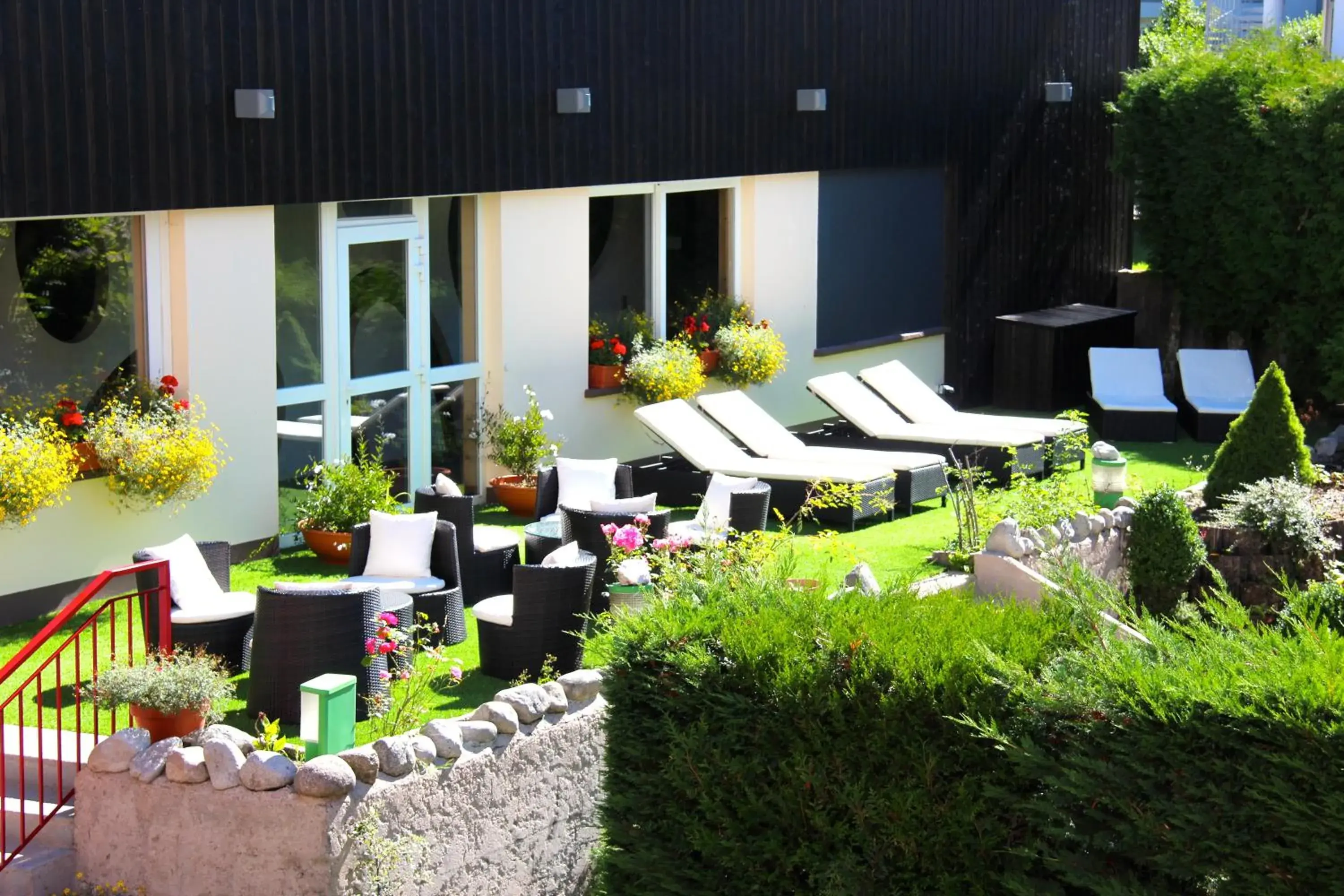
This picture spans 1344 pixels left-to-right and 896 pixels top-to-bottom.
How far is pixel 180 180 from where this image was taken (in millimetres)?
10664

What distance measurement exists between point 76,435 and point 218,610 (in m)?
2.08

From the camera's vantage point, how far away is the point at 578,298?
14133 millimetres

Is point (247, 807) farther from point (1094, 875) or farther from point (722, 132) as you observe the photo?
point (722, 132)

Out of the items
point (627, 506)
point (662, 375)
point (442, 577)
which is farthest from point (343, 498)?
point (662, 375)

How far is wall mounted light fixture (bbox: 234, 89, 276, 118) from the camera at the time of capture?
10844 millimetres

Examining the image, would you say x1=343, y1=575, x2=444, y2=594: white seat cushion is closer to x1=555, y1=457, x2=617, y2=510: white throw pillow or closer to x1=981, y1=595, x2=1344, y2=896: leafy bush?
x1=555, y1=457, x2=617, y2=510: white throw pillow

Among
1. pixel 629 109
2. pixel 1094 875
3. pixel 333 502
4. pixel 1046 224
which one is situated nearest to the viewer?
pixel 1094 875

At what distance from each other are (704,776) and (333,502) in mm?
6278

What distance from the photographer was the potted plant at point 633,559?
866 cm

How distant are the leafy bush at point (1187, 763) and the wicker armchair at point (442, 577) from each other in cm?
473

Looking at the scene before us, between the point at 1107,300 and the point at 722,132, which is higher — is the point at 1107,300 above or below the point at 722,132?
below

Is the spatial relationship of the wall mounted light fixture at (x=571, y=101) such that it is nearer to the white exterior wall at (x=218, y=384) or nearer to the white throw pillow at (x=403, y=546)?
the white exterior wall at (x=218, y=384)

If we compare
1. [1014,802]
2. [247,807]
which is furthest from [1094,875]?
[247,807]

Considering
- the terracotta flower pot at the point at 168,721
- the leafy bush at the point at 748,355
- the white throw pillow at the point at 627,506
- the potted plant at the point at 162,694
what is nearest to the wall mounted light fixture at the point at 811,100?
the leafy bush at the point at 748,355
